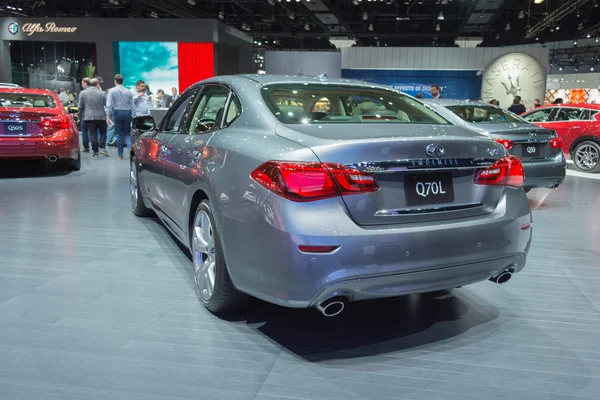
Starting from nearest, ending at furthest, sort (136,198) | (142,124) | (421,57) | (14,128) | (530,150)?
(142,124)
(136,198)
(530,150)
(14,128)
(421,57)

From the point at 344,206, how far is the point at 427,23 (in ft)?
96.6

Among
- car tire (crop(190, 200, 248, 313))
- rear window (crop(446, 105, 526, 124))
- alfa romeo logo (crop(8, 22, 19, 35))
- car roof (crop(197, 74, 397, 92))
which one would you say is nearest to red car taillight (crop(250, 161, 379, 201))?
car tire (crop(190, 200, 248, 313))

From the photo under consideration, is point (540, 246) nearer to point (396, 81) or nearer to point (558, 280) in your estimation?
point (558, 280)

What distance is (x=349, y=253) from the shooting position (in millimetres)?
2252

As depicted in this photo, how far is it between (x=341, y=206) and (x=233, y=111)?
1110 millimetres

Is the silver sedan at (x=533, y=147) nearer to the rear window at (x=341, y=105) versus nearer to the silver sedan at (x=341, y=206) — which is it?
the rear window at (x=341, y=105)

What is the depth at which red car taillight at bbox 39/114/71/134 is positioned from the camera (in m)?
7.73

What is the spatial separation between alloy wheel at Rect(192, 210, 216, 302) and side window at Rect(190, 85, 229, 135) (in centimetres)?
58

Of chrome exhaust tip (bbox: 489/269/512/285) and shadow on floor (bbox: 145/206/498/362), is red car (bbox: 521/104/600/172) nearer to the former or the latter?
shadow on floor (bbox: 145/206/498/362)

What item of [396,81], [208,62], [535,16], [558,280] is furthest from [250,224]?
[535,16]

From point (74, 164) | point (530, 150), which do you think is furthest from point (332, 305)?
point (74, 164)

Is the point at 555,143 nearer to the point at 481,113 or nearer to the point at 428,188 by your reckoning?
the point at 481,113

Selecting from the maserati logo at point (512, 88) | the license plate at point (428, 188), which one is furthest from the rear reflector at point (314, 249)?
the maserati logo at point (512, 88)

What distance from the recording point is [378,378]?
2.37 meters
